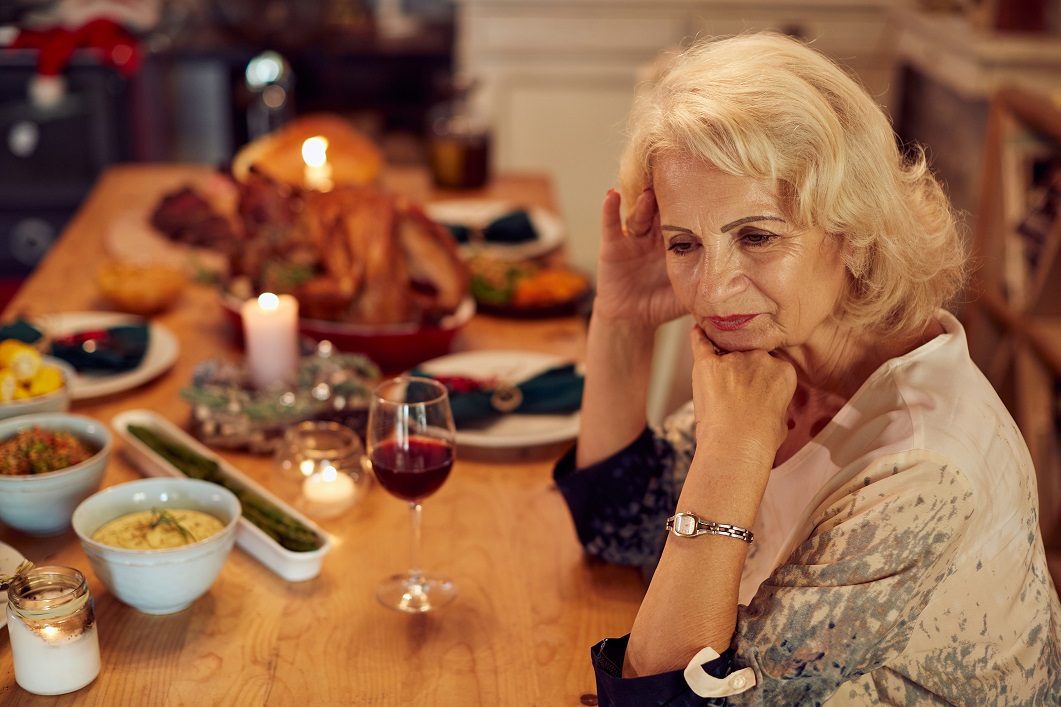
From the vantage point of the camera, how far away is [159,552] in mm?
1179

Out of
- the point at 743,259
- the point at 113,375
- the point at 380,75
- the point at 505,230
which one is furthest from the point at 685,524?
the point at 380,75

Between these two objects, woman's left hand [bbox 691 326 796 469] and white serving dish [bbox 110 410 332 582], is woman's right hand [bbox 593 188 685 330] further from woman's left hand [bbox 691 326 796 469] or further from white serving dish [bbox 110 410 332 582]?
white serving dish [bbox 110 410 332 582]

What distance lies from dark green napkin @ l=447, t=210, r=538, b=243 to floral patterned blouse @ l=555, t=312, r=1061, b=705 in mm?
1332

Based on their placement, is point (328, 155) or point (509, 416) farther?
point (328, 155)

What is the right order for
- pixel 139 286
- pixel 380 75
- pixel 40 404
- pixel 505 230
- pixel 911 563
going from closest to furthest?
pixel 911 563
pixel 40 404
pixel 139 286
pixel 505 230
pixel 380 75

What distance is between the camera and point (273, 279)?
2.01 meters

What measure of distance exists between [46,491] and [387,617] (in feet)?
1.46

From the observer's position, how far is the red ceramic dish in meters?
1.94

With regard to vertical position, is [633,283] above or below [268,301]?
above

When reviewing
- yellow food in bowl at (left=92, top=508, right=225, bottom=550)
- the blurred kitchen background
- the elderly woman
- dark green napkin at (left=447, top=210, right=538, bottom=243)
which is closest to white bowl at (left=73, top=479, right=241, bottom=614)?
yellow food in bowl at (left=92, top=508, right=225, bottom=550)

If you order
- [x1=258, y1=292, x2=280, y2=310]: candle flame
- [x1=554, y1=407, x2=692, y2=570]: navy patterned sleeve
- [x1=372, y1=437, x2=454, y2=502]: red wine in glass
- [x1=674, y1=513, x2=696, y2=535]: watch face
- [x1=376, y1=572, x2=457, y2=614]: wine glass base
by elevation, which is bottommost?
[x1=376, y1=572, x2=457, y2=614]: wine glass base

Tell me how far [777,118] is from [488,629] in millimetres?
642

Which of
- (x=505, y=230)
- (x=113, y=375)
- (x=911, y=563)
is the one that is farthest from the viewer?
(x=505, y=230)

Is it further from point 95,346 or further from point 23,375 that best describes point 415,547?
point 95,346
